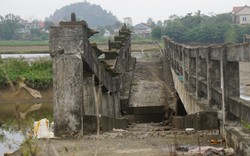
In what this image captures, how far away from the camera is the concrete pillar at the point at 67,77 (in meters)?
7.77

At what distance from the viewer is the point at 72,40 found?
7793 millimetres

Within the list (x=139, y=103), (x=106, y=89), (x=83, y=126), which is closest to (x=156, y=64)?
(x=139, y=103)

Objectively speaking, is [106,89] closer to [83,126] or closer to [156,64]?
[83,126]

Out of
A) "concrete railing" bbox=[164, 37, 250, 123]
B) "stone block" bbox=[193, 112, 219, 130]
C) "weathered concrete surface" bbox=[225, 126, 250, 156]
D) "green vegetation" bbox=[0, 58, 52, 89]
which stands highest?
"concrete railing" bbox=[164, 37, 250, 123]

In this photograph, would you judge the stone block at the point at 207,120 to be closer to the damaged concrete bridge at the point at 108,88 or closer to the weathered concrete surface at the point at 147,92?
the damaged concrete bridge at the point at 108,88

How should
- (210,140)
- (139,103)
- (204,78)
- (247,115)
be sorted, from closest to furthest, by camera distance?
(247,115) → (210,140) → (204,78) → (139,103)

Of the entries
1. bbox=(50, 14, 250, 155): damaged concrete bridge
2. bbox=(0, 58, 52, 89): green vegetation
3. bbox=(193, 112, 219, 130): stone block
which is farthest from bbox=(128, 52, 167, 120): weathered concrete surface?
bbox=(0, 58, 52, 89): green vegetation

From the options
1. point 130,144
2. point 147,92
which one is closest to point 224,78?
point 130,144

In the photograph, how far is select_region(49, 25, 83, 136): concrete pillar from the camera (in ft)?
25.5

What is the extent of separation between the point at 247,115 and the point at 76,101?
2866mm

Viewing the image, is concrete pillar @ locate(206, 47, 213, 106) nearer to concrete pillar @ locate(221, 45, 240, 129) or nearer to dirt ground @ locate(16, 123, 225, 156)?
dirt ground @ locate(16, 123, 225, 156)

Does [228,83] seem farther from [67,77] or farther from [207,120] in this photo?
[67,77]

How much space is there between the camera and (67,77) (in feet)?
25.7

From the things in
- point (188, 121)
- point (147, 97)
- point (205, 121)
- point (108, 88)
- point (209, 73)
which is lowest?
point (147, 97)
